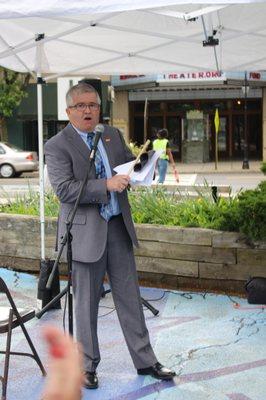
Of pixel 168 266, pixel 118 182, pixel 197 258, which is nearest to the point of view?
pixel 118 182

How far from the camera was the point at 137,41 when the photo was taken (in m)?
6.34

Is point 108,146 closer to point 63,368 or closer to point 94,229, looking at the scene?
point 94,229

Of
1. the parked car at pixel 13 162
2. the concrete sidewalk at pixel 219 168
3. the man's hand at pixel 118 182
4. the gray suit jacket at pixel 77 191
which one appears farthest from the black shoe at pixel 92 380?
the parked car at pixel 13 162

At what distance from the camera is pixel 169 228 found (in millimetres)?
6258

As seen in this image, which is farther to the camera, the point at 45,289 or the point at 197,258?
the point at 197,258

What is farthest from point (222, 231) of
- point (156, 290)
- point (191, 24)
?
point (191, 24)

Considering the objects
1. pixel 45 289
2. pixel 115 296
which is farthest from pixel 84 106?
pixel 45 289

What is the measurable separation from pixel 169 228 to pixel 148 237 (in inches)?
10.2

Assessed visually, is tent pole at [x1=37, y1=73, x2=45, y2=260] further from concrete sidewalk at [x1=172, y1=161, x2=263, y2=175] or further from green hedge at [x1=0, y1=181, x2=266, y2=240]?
concrete sidewalk at [x1=172, y1=161, x2=263, y2=175]

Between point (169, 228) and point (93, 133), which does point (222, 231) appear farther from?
point (93, 133)

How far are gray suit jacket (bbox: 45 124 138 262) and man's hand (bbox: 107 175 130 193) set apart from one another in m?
0.07

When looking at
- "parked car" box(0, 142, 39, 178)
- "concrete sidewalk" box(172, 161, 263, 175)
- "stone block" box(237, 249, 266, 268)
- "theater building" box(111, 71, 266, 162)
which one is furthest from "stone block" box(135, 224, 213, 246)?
"theater building" box(111, 71, 266, 162)

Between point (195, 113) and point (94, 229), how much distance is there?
97.7ft

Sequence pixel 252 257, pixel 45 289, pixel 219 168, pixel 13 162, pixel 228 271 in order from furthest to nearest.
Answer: pixel 219 168, pixel 13 162, pixel 228 271, pixel 252 257, pixel 45 289
